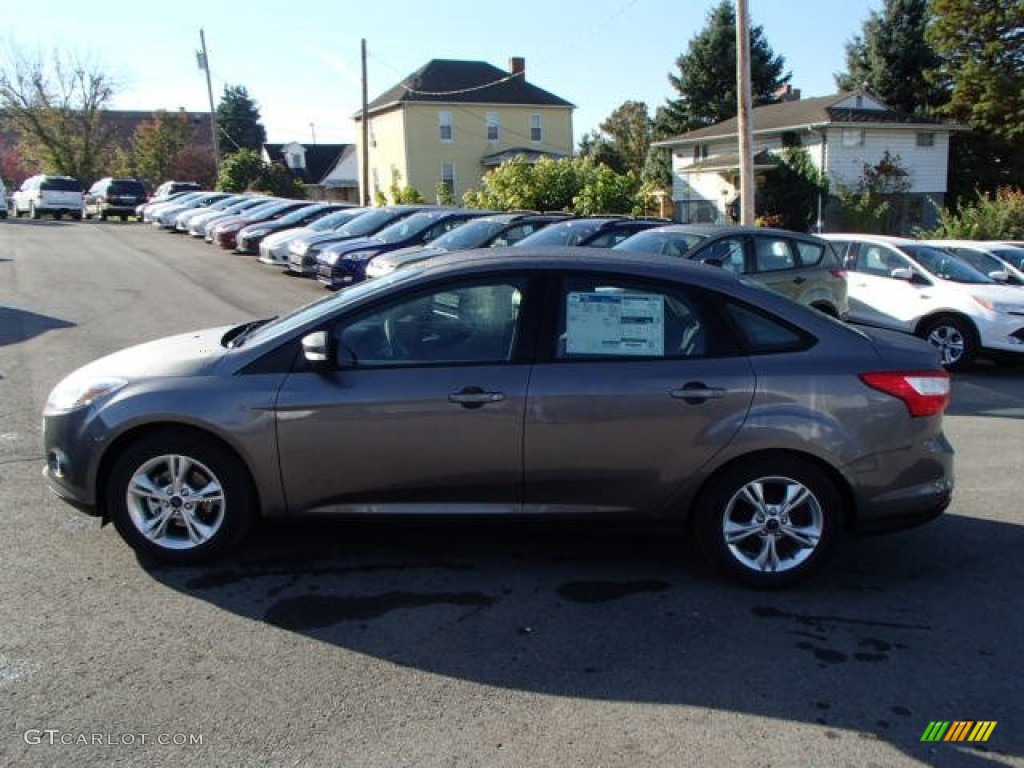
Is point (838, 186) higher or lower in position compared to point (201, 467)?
higher

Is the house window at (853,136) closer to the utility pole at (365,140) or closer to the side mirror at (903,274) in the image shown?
the utility pole at (365,140)

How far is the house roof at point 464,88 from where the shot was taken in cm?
4903

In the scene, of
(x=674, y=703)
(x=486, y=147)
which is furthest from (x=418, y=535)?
(x=486, y=147)

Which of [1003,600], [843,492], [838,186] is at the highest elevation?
[838,186]

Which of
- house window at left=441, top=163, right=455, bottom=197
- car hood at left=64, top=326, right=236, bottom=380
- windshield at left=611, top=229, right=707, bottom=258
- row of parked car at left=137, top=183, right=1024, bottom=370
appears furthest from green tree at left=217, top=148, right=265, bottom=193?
car hood at left=64, top=326, right=236, bottom=380

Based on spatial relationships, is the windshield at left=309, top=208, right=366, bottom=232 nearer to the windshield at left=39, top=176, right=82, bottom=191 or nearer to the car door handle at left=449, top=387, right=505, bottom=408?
the car door handle at left=449, top=387, right=505, bottom=408

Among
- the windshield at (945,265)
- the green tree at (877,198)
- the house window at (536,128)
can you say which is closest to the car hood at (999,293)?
the windshield at (945,265)

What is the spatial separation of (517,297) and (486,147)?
157ft

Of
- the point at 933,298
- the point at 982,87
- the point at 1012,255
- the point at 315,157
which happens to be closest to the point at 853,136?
the point at 982,87

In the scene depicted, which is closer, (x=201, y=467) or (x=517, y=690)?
(x=517, y=690)

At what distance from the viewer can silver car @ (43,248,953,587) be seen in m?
4.34

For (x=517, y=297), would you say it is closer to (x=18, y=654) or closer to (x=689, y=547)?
(x=689, y=547)

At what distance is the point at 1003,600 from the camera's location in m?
4.41

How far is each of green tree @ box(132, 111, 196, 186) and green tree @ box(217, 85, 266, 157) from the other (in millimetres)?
6285
